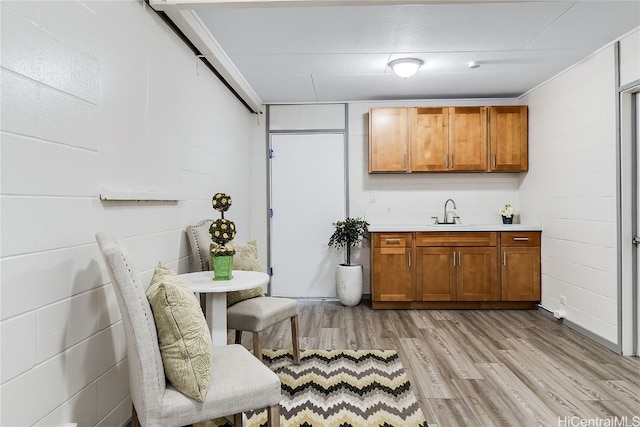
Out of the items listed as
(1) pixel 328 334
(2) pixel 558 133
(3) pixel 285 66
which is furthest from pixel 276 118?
(2) pixel 558 133

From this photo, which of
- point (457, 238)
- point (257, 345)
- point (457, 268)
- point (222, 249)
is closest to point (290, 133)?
point (457, 238)

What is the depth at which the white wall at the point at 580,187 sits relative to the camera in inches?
122

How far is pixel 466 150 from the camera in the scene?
442 centimetres

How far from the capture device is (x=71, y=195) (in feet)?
5.13

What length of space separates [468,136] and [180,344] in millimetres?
4011

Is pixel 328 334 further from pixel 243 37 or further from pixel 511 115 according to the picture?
pixel 511 115

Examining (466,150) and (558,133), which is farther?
(466,150)

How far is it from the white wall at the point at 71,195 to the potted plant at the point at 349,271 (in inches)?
89.0

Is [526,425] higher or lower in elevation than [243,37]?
lower

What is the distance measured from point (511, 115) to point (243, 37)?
10.5 ft

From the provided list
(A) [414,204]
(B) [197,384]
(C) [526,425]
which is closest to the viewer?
(B) [197,384]

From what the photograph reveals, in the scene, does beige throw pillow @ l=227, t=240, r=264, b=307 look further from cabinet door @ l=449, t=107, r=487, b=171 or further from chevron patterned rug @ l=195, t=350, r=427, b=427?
cabinet door @ l=449, t=107, r=487, b=171

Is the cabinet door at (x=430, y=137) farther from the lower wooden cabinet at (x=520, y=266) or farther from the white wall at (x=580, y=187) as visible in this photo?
the lower wooden cabinet at (x=520, y=266)

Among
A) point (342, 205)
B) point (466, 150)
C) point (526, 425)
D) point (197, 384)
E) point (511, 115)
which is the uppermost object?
point (511, 115)
